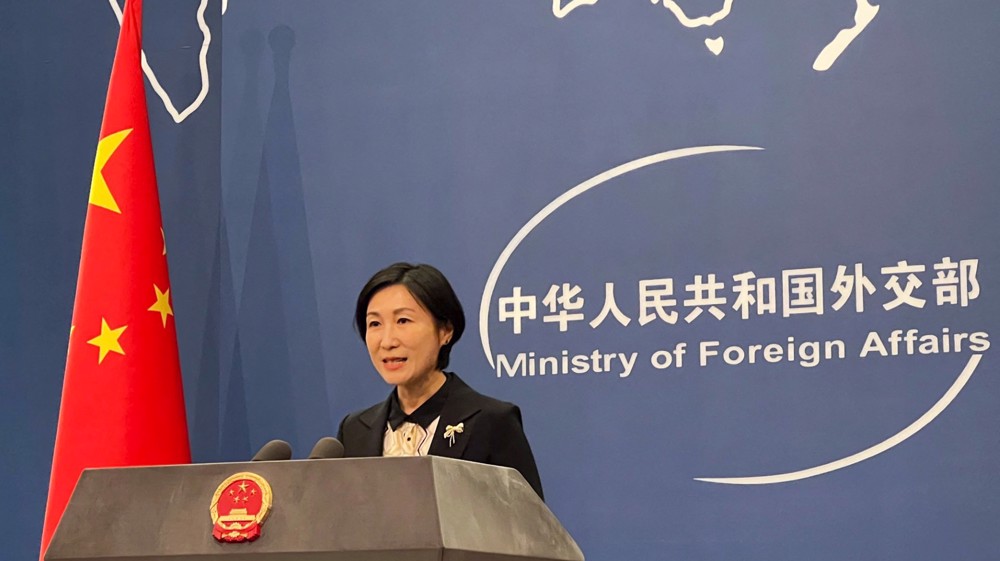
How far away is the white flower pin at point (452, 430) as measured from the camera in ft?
7.29

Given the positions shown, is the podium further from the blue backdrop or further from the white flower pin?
the blue backdrop

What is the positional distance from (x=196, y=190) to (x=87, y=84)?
0.50 metres

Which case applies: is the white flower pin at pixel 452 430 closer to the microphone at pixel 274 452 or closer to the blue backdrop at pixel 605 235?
the microphone at pixel 274 452

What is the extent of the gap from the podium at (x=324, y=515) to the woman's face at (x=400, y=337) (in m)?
0.98

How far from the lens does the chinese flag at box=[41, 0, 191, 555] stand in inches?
128

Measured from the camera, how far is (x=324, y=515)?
3.95 feet

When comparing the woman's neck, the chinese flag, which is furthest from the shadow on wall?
the woman's neck

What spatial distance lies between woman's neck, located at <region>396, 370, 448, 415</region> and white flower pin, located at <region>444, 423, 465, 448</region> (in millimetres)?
91

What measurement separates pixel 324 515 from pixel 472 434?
1023 millimetres

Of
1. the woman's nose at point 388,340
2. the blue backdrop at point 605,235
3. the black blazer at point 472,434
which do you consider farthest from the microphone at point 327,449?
the blue backdrop at point 605,235

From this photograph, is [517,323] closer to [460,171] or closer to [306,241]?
[460,171]

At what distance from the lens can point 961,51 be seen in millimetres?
3092

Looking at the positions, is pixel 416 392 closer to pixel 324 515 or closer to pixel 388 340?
pixel 388 340

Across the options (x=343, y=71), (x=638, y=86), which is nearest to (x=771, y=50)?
(x=638, y=86)
